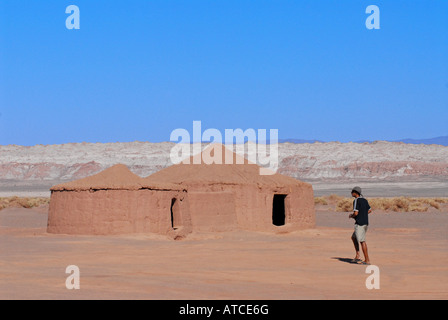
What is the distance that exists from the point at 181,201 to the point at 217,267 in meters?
8.74

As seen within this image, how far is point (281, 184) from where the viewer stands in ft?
77.4

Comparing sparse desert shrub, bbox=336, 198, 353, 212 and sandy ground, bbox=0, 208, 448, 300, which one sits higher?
sparse desert shrub, bbox=336, 198, 353, 212

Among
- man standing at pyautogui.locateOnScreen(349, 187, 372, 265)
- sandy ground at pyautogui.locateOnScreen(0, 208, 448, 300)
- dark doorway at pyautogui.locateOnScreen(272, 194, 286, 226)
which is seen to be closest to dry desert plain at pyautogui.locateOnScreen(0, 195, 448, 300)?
sandy ground at pyautogui.locateOnScreen(0, 208, 448, 300)

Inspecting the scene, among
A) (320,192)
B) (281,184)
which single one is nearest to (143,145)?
(320,192)

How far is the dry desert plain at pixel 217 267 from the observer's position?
29.1 feet

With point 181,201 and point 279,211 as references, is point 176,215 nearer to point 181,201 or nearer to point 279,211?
point 181,201

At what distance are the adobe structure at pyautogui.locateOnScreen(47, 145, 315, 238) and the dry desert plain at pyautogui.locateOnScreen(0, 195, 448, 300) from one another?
72cm

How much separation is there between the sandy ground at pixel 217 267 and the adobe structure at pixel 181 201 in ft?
2.39

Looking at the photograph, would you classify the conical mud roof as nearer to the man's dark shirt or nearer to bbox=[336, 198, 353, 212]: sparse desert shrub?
the man's dark shirt

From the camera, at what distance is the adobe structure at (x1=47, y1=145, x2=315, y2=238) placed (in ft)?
62.6

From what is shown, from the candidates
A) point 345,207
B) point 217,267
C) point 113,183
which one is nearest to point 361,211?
point 217,267

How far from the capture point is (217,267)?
12062mm
